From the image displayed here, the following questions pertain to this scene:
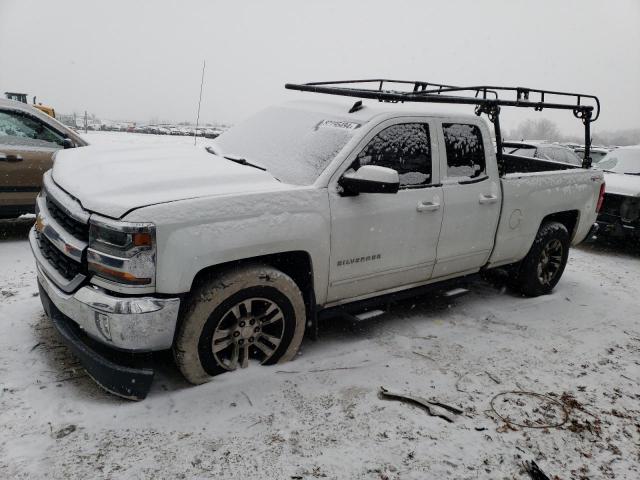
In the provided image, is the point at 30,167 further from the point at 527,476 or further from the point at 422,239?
the point at 527,476

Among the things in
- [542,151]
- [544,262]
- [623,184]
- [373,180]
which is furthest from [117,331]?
[542,151]

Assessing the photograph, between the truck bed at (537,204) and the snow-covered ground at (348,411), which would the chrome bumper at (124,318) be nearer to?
the snow-covered ground at (348,411)

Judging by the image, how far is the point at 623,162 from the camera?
8.64 meters

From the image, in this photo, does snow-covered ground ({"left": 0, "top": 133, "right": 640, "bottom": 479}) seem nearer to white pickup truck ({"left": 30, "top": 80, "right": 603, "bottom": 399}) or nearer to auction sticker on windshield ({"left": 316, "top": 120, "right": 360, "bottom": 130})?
white pickup truck ({"left": 30, "top": 80, "right": 603, "bottom": 399})

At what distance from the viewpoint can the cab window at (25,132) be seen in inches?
225

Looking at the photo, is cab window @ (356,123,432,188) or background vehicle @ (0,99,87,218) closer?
cab window @ (356,123,432,188)

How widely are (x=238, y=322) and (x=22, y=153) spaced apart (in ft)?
13.9

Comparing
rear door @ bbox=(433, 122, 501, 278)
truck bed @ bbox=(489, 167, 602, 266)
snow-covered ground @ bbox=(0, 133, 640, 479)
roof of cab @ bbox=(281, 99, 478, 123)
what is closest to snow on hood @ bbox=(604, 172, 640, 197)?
truck bed @ bbox=(489, 167, 602, 266)

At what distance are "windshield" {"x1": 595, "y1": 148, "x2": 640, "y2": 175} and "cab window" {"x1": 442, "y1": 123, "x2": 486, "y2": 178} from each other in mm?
5458

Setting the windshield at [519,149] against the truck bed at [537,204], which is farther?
the windshield at [519,149]

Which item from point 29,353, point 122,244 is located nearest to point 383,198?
point 122,244

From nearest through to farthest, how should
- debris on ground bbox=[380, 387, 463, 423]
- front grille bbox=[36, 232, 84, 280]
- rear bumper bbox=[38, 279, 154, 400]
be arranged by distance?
1. rear bumper bbox=[38, 279, 154, 400]
2. front grille bbox=[36, 232, 84, 280]
3. debris on ground bbox=[380, 387, 463, 423]

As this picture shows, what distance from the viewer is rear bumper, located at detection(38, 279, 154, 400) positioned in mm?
2736

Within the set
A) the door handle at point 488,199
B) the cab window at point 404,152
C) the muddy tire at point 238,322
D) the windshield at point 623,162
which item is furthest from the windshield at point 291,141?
the windshield at point 623,162
